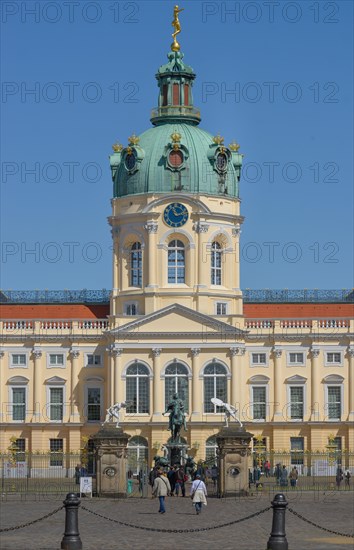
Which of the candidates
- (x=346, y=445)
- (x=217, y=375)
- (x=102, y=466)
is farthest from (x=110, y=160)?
(x=102, y=466)

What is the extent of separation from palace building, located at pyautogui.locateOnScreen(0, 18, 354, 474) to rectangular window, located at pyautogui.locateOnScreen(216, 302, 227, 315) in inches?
2.5

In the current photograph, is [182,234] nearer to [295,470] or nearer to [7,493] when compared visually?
[295,470]

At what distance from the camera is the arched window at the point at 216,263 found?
104 m

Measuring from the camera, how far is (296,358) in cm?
10469

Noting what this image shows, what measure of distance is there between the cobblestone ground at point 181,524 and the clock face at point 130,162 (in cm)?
4201

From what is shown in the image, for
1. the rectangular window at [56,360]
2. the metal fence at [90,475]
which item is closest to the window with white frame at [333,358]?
the rectangular window at [56,360]

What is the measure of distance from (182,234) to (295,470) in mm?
31472

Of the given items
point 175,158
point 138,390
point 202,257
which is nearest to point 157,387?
point 138,390

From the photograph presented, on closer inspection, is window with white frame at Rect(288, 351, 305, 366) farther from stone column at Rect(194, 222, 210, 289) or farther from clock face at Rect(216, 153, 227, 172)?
clock face at Rect(216, 153, 227, 172)

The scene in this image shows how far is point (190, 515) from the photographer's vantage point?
5456 centimetres

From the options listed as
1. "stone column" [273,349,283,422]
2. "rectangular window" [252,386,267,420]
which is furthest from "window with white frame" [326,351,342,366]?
"rectangular window" [252,386,267,420]

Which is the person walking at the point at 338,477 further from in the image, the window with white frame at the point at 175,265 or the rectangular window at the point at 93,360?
the rectangular window at the point at 93,360

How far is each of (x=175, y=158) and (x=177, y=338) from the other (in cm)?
1148

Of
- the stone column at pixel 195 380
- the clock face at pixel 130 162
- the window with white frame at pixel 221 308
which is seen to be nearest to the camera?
the stone column at pixel 195 380
